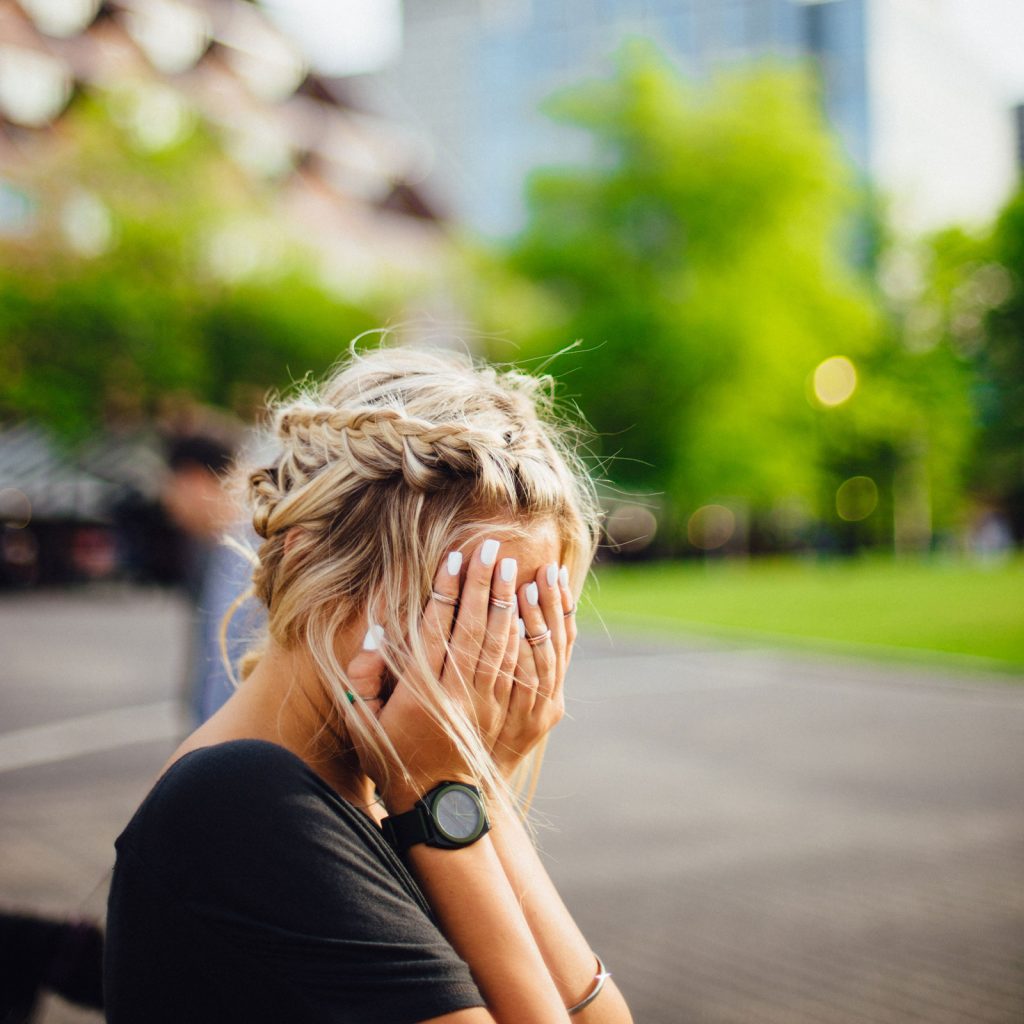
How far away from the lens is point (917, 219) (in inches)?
1708

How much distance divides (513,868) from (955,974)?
3.53 meters

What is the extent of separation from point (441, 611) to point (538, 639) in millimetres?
193

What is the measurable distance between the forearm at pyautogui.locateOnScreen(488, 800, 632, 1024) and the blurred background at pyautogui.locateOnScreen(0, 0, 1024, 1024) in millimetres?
881

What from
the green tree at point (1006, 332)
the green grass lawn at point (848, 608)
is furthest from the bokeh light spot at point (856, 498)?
the green tree at point (1006, 332)

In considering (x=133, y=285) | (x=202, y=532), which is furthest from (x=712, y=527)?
(x=202, y=532)

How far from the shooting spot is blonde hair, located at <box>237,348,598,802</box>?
146 centimetres

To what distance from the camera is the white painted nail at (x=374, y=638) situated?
4.75 ft

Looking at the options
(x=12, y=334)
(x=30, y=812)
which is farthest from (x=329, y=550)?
(x=12, y=334)

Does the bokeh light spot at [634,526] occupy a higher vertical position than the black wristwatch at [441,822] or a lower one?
lower

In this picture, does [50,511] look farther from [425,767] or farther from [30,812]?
[425,767]

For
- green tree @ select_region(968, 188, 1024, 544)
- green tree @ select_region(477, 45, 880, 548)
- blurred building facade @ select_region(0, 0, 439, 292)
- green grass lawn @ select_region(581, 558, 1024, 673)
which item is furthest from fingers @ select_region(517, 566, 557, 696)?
green tree @ select_region(477, 45, 880, 548)

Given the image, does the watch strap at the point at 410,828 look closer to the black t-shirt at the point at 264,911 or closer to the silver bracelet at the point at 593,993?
the black t-shirt at the point at 264,911

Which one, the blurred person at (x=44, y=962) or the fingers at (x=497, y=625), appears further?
the blurred person at (x=44, y=962)

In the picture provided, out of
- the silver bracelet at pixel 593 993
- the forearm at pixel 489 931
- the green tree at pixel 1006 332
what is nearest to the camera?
the forearm at pixel 489 931
